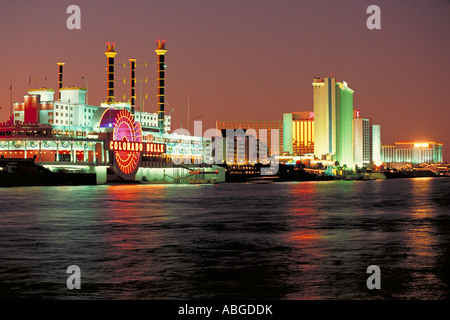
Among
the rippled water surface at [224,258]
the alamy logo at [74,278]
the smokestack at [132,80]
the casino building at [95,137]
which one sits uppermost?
the smokestack at [132,80]

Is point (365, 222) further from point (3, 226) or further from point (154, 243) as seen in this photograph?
point (3, 226)

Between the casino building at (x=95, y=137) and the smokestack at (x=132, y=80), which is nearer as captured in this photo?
the casino building at (x=95, y=137)

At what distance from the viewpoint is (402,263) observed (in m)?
18.9

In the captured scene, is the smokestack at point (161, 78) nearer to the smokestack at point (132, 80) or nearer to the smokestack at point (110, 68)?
the smokestack at point (132, 80)

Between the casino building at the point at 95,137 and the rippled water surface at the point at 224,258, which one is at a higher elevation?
the casino building at the point at 95,137

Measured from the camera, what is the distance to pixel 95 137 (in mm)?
134750

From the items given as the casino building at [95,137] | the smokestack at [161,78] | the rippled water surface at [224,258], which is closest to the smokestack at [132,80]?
the casino building at [95,137]

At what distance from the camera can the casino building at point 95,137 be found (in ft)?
436

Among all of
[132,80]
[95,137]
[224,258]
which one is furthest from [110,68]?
[224,258]

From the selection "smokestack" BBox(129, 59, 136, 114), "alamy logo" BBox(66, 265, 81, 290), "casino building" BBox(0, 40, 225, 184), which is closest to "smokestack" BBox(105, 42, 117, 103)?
"casino building" BBox(0, 40, 225, 184)

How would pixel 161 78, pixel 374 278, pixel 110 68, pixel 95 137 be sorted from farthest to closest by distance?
pixel 161 78
pixel 110 68
pixel 95 137
pixel 374 278

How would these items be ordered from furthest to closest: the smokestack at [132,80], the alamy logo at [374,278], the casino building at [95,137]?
the smokestack at [132,80]
the casino building at [95,137]
the alamy logo at [374,278]

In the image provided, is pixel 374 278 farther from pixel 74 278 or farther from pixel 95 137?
pixel 95 137
